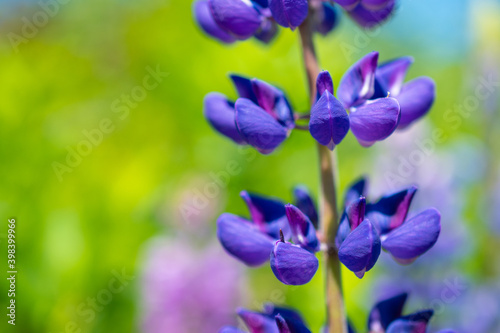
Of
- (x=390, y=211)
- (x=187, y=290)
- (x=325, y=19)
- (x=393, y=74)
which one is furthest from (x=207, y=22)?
(x=187, y=290)

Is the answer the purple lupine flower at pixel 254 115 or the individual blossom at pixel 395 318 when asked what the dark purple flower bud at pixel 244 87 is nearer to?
the purple lupine flower at pixel 254 115

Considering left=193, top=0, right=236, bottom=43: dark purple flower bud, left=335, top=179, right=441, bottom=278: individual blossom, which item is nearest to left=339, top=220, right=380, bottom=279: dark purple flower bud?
left=335, top=179, right=441, bottom=278: individual blossom

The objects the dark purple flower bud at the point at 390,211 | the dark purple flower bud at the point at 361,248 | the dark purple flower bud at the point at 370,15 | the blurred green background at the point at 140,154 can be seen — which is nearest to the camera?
the dark purple flower bud at the point at 361,248

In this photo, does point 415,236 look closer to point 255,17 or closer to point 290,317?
point 290,317

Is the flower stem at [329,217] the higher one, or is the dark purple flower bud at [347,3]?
the dark purple flower bud at [347,3]

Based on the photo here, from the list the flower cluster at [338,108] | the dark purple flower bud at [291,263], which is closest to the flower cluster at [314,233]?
the dark purple flower bud at [291,263]

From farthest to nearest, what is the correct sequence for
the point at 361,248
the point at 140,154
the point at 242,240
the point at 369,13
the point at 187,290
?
the point at 140,154
the point at 187,290
the point at 369,13
the point at 242,240
the point at 361,248

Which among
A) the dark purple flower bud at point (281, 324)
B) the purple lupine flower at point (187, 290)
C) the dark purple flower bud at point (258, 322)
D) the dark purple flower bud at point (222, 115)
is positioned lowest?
the purple lupine flower at point (187, 290)
